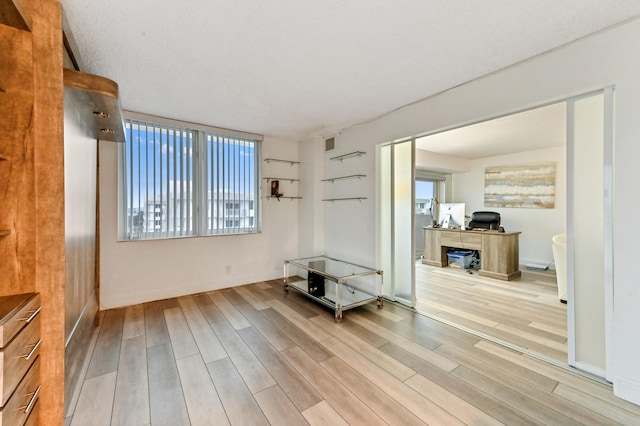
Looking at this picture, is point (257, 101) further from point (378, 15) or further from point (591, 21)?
point (591, 21)

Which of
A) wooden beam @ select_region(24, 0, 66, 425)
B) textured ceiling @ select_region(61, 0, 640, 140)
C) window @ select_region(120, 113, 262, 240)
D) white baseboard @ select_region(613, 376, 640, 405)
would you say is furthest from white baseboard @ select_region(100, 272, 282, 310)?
white baseboard @ select_region(613, 376, 640, 405)

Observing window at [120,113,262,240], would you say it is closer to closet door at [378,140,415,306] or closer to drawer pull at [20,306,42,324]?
closet door at [378,140,415,306]

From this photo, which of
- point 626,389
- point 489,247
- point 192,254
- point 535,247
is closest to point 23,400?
point 192,254

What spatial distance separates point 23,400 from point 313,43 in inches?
97.8

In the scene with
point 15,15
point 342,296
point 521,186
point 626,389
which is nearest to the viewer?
point 15,15

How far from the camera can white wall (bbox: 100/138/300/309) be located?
10.3ft

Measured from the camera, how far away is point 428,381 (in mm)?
1859

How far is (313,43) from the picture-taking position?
6.18 feet

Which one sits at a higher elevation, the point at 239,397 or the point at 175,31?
the point at 175,31

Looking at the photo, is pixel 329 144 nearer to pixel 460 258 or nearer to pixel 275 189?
pixel 275 189

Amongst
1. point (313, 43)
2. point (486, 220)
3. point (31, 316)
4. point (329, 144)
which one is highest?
point (313, 43)

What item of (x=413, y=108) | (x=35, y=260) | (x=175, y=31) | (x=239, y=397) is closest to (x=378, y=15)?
(x=175, y=31)

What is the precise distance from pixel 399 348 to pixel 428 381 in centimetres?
45

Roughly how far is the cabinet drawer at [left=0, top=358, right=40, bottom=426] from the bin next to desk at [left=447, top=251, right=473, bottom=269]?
5.71 m
